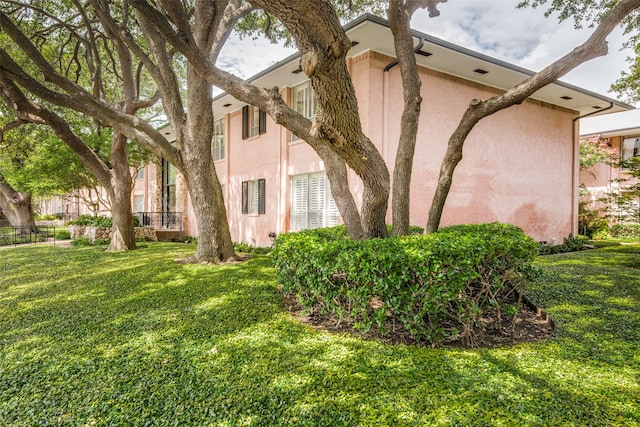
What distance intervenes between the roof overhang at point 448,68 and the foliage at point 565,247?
486 centimetres

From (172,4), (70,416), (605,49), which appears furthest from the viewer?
(172,4)

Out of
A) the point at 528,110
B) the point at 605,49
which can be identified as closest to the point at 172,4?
the point at 605,49

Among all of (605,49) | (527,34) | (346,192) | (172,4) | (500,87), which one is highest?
(527,34)

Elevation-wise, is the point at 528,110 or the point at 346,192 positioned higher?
the point at 528,110

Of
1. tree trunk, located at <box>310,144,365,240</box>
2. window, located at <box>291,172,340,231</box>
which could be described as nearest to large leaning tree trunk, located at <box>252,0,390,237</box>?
tree trunk, located at <box>310,144,365,240</box>

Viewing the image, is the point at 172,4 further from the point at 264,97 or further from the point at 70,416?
the point at 70,416

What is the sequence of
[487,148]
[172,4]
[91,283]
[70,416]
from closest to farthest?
[70,416] → [172,4] → [91,283] → [487,148]

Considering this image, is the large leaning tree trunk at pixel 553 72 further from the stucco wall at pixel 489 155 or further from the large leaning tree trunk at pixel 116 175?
the large leaning tree trunk at pixel 116 175

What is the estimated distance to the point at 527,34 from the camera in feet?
35.7

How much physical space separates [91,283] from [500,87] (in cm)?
1252

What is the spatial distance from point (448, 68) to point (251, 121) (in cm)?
728

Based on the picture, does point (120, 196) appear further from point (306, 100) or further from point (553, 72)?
point (553, 72)

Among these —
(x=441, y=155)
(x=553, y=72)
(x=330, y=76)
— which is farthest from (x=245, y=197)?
(x=330, y=76)

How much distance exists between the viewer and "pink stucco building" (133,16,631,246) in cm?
936
